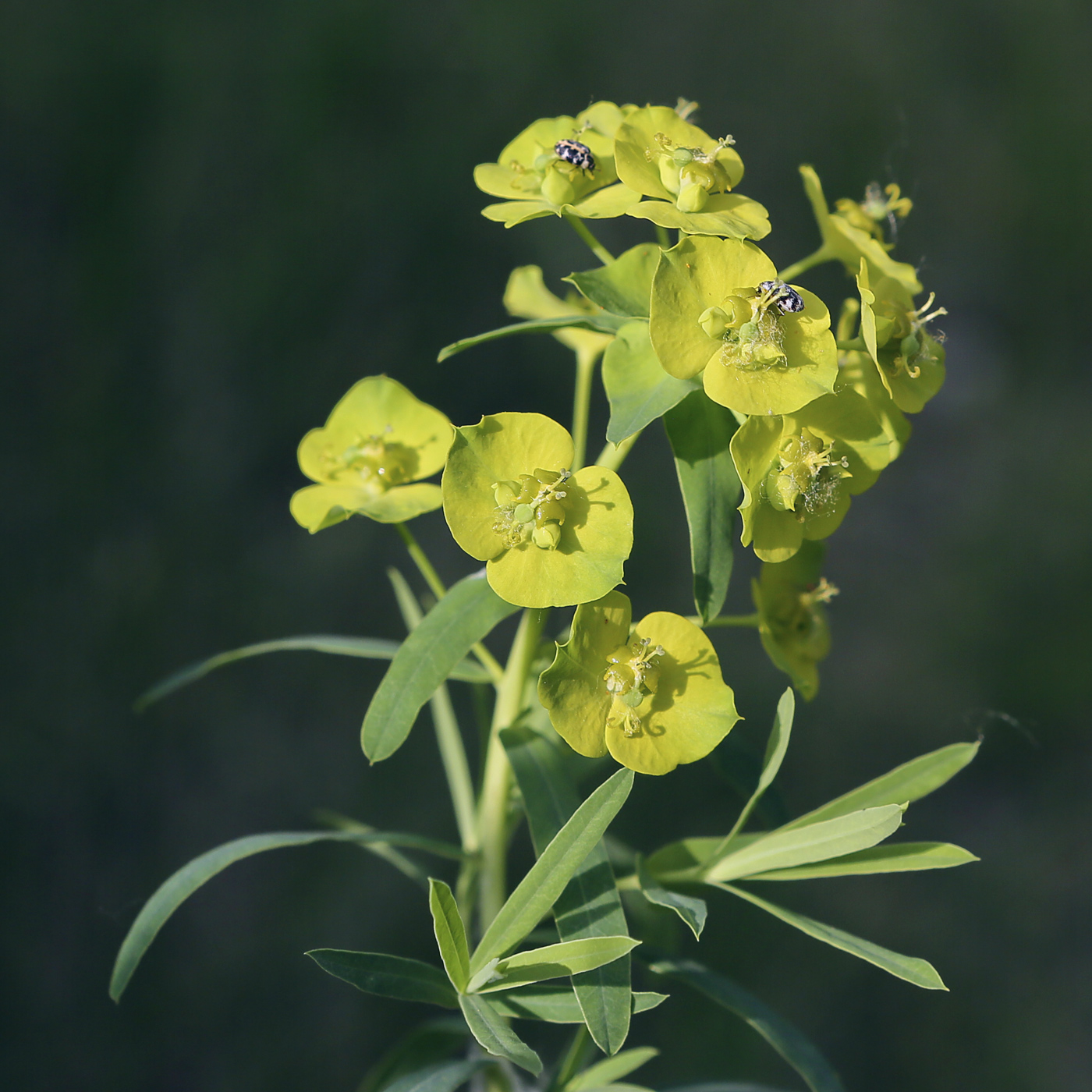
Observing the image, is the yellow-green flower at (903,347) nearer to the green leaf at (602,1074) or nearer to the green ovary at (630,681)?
the green ovary at (630,681)

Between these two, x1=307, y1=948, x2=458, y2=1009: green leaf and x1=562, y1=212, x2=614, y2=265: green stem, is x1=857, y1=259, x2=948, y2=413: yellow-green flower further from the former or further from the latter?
x1=307, y1=948, x2=458, y2=1009: green leaf

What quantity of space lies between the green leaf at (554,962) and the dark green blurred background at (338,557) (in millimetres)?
1156

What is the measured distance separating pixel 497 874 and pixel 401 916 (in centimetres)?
99

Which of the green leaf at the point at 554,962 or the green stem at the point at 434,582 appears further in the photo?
the green stem at the point at 434,582

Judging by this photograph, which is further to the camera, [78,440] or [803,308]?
[78,440]

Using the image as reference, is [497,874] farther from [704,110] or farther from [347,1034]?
[704,110]

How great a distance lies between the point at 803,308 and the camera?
69 centimetres

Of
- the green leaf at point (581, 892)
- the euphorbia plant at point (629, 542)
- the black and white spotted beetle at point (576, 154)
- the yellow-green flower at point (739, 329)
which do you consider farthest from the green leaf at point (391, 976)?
the black and white spotted beetle at point (576, 154)

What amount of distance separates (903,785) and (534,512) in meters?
0.37

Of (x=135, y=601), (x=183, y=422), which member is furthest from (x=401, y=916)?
(x=183, y=422)

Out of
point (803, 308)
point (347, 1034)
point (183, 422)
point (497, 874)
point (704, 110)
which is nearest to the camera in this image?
point (803, 308)

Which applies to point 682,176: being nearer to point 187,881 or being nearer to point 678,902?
point 678,902

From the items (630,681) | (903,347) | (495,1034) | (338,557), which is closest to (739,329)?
(903,347)

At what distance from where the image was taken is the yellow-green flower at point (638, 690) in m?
0.68
